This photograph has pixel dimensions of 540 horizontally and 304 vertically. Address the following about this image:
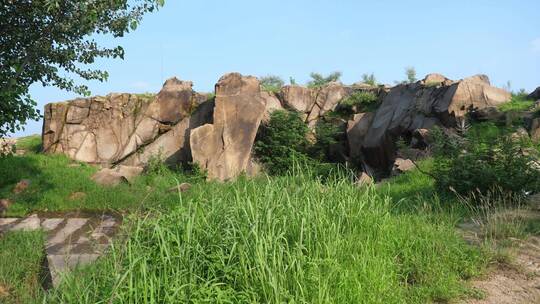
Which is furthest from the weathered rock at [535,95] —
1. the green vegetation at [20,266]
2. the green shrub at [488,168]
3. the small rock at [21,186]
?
the small rock at [21,186]

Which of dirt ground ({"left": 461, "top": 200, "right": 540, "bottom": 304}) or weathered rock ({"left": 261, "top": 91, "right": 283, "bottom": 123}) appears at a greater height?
weathered rock ({"left": 261, "top": 91, "right": 283, "bottom": 123})

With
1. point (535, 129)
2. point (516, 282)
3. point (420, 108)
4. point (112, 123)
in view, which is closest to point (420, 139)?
point (420, 108)

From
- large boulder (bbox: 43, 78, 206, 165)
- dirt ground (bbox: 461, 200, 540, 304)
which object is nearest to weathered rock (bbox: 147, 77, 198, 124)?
large boulder (bbox: 43, 78, 206, 165)

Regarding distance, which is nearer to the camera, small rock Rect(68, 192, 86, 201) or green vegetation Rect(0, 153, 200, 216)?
green vegetation Rect(0, 153, 200, 216)

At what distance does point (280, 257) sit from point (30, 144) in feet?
54.8

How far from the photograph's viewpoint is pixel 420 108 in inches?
617

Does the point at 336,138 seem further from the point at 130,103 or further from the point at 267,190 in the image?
the point at 267,190

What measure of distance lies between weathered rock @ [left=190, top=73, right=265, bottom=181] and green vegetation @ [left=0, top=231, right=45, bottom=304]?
23.0 ft

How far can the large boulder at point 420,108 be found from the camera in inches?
579

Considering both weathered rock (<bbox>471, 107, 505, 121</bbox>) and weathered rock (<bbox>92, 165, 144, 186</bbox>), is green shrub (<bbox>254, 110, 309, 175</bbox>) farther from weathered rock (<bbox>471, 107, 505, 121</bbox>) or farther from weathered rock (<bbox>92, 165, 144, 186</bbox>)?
weathered rock (<bbox>471, 107, 505, 121</bbox>)

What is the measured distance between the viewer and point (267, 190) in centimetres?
553

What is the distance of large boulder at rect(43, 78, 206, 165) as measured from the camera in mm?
16781

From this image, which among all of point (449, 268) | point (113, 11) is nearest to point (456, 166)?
point (449, 268)

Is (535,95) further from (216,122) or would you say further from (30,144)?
(30,144)
